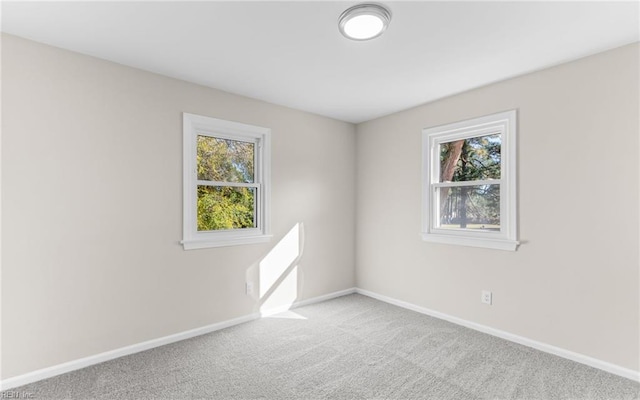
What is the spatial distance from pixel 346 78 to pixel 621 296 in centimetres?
279

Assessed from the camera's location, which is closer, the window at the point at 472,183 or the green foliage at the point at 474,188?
the window at the point at 472,183

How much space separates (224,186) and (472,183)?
259 centimetres

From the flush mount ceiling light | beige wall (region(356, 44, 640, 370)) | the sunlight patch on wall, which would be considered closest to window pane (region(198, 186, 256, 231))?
the sunlight patch on wall

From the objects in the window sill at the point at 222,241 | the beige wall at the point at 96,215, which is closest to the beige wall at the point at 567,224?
the window sill at the point at 222,241

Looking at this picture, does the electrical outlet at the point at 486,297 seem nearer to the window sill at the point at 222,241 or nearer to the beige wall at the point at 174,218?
the beige wall at the point at 174,218

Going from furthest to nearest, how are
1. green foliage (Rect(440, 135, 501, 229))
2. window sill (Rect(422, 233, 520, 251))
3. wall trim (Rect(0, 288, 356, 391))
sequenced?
green foliage (Rect(440, 135, 501, 229)) < window sill (Rect(422, 233, 520, 251)) < wall trim (Rect(0, 288, 356, 391))

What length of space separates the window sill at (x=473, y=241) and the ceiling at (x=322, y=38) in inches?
59.9

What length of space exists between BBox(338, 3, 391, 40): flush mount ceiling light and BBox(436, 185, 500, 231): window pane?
77.4 inches

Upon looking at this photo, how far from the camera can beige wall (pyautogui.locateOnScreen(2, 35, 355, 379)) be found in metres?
2.21

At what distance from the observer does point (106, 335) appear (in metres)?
2.54

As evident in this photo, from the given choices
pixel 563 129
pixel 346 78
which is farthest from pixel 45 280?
pixel 563 129

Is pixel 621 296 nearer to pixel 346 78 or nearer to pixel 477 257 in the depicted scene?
pixel 477 257

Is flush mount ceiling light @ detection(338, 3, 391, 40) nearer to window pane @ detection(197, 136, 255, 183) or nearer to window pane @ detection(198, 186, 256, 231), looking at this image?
window pane @ detection(197, 136, 255, 183)

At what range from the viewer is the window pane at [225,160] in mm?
3186
